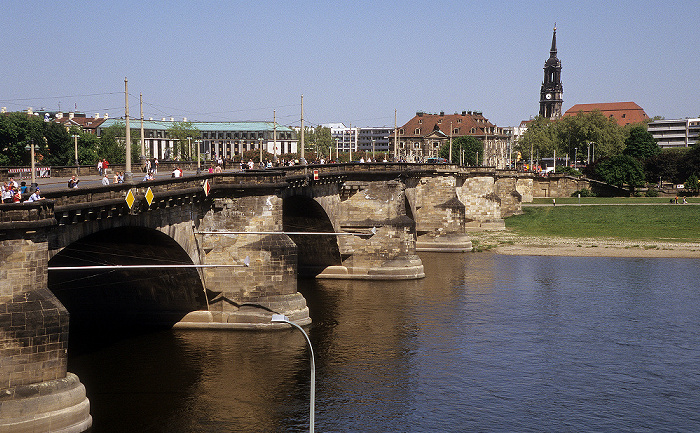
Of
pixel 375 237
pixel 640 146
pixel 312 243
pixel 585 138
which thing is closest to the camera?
pixel 312 243

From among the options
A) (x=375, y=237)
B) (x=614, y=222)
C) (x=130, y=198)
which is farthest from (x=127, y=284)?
(x=614, y=222)

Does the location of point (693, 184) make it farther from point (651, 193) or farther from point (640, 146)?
point (640, 146)

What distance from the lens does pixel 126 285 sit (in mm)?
39562

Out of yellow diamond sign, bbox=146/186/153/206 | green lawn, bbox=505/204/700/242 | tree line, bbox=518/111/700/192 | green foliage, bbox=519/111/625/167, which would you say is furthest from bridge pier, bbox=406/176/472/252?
green foliage, bbox=519/111/625/167

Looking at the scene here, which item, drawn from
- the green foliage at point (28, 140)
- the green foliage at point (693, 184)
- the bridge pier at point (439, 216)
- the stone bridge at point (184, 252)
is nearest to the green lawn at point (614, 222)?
the bridge pier at point (439, 216)

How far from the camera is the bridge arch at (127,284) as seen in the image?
3694cm

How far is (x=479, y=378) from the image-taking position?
32781mm

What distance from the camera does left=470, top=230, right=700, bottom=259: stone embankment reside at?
71.6 meters

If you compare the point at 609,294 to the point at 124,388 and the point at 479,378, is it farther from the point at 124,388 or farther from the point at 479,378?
the point at 124,388

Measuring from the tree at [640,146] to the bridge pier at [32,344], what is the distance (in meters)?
149

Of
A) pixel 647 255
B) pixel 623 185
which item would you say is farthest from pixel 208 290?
pixel 623 185

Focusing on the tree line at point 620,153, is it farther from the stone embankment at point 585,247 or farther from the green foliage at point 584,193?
the stone embankment at point 585,247

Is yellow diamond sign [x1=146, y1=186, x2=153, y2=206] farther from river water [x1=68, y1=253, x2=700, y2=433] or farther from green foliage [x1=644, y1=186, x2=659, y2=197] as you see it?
green foliage [x1=644, y1=186, x2=659, y2=197]

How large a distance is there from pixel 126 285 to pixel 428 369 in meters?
14.9
